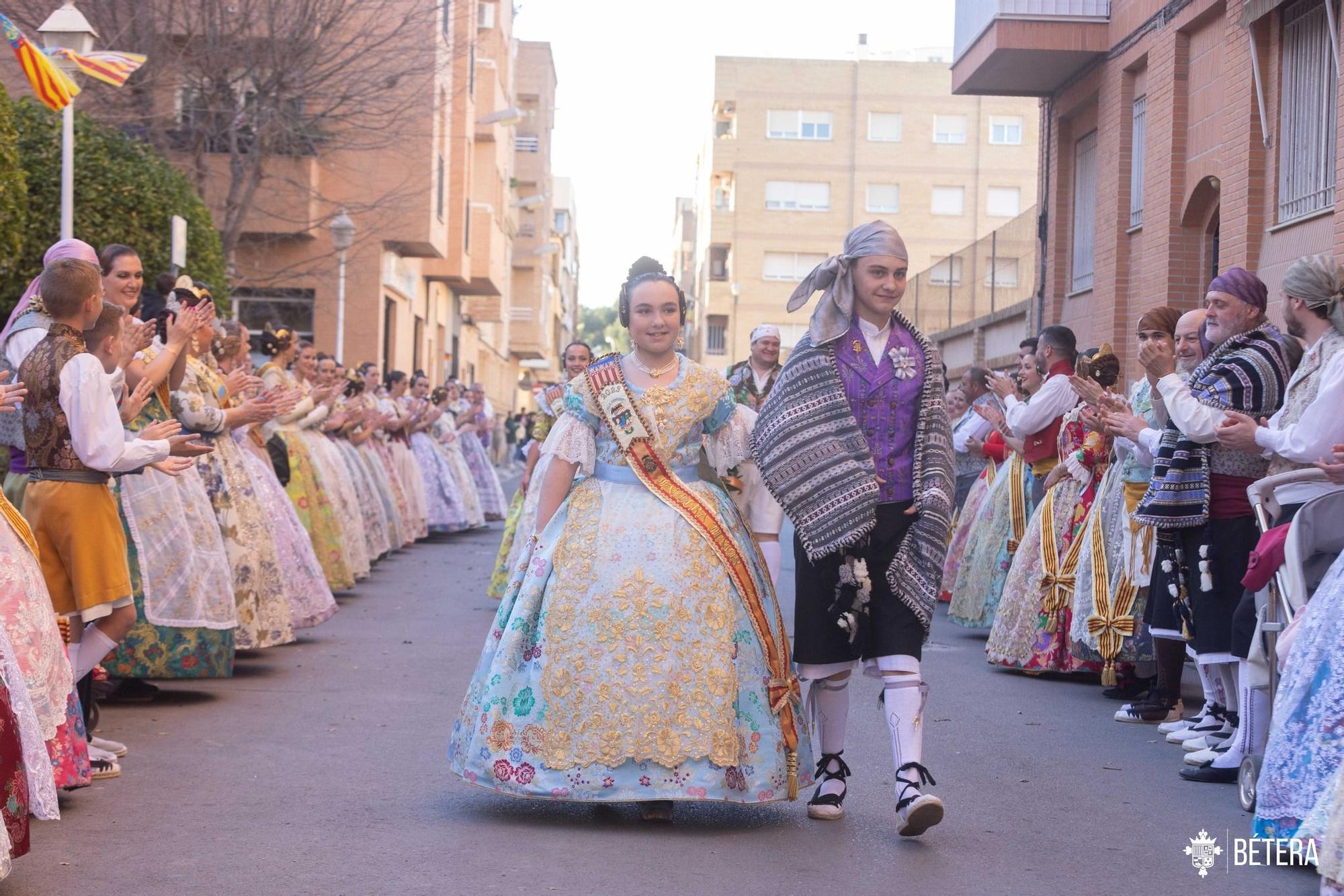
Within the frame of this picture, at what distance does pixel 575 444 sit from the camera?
6.09 meters

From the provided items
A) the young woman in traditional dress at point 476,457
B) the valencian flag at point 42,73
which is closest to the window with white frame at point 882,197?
the young woman in traditional dress at point 476,457

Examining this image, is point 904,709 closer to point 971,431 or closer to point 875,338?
point 875,338

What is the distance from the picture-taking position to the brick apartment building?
1263 cm

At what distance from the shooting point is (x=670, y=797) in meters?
5.60

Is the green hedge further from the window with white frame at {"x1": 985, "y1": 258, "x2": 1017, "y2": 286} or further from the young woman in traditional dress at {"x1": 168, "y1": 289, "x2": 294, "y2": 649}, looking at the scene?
the window with white frame at {"x1": 985, "y1": 258, "x2": 1017, "y2": 286}

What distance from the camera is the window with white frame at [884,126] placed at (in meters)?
65.3

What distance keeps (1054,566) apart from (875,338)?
4216mm

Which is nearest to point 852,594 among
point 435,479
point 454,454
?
point 435,479

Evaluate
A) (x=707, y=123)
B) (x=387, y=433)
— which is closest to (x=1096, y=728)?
(x=387, y=433)

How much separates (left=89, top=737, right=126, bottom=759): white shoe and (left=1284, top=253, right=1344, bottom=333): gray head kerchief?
492 centimetres

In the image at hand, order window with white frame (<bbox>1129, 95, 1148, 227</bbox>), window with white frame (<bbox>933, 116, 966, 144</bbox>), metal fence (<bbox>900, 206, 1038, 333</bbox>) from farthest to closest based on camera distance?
window with white frame (<bbox>933, 116, 966, 144</bbox>)
metal fence (<bbox>900, 206, 1038, 333</bbox>)
window with white frame (<bbox>1129, 95, 1148, 227</bbox>)

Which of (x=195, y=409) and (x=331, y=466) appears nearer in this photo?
(x=195, y=409)

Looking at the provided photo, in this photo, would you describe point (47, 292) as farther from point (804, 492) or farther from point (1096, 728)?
point (1096, 728)

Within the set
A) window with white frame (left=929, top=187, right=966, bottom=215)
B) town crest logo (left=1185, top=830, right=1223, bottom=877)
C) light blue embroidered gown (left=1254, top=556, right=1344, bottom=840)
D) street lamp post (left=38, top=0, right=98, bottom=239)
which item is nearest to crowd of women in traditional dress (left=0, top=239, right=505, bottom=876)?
street lamp post (left=38, top=0, right=98, bottom=239)
